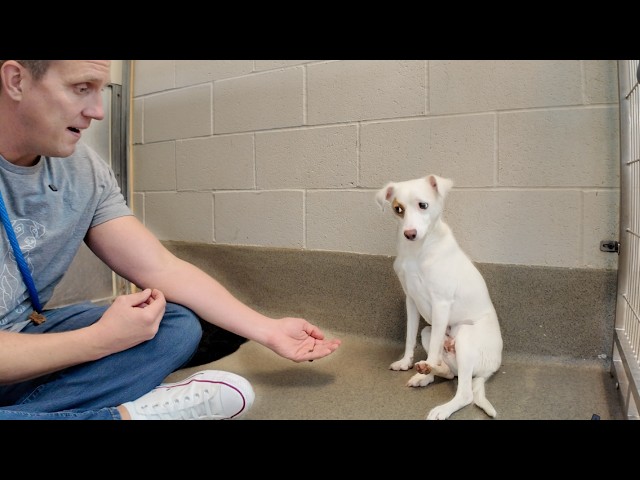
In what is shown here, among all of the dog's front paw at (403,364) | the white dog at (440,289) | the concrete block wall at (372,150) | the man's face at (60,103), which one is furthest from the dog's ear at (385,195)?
the man's face at (60,103)

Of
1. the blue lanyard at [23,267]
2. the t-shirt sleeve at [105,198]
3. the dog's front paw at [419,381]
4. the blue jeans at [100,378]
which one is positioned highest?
the t-shirt sleeve at [105,198]

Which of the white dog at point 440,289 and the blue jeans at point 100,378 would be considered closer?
the blue jeans at point 100,378

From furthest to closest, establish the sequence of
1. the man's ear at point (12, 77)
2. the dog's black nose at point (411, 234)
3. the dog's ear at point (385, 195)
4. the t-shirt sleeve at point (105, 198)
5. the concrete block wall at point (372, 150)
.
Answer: the concrete block wall at point (372, 150)
the dog's ear at point (385, 195)
the dog's black nose at point (411, 234)
the t-shirt sleeve at point (105, 198)
the man's ear at point (12, 77)

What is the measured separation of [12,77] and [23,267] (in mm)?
353

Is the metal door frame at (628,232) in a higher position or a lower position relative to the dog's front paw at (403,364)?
higher

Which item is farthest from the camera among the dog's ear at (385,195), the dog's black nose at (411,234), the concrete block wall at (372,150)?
the concrete block wall at (372,150)

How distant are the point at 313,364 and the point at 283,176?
0.81 meters

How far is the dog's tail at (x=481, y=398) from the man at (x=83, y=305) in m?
0.55

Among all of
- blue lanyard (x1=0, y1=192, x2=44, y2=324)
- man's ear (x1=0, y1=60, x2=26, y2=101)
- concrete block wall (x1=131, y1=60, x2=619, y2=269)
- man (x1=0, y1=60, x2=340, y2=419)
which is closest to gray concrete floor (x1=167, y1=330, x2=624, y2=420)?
man (x1=0, y1=60, x2=340, y2=419)

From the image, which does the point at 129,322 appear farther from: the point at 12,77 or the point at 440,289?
the point at 440,289

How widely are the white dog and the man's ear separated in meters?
0.87

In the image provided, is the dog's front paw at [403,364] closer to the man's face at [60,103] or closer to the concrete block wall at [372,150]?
the concrete block wall at [372,150]

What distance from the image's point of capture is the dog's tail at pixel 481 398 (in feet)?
3.60
